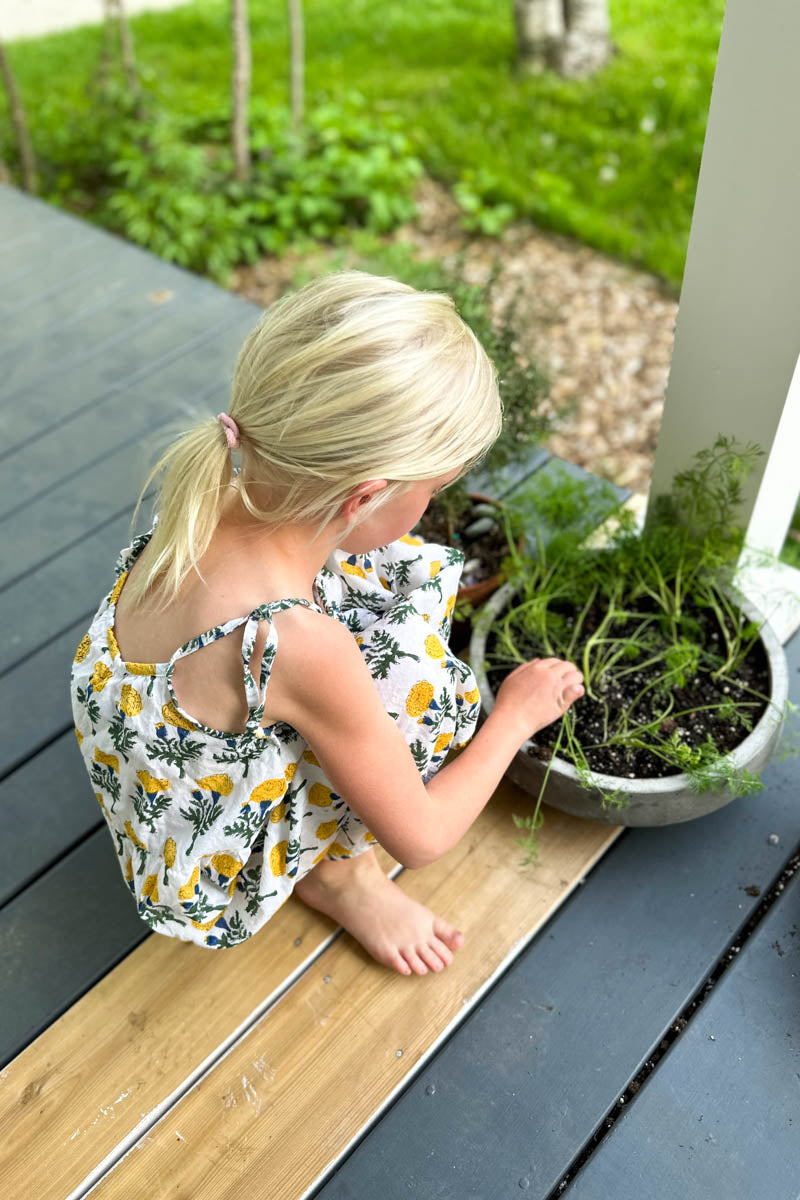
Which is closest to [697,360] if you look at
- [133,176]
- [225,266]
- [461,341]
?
[461,341]

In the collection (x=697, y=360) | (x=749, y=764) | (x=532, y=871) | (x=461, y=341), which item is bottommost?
(x=532, y=871)

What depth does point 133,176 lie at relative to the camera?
3.59 metres

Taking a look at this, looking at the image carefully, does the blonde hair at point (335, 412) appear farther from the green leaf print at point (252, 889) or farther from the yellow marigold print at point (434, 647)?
the green leaf print at point (252, 889)

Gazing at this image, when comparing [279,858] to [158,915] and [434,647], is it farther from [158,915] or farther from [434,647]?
[434,647]

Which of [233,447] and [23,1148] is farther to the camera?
[23,1148]

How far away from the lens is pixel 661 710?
4.89 ft

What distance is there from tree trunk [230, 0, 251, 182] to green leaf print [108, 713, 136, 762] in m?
2.83

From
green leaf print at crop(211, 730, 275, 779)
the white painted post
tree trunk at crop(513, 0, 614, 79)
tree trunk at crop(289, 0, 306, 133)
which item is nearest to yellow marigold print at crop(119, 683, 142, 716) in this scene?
green leaf print at crop(211, 730, 275, 779)

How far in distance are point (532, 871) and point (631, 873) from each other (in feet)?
0.48

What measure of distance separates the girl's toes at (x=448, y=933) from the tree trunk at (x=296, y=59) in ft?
10.4

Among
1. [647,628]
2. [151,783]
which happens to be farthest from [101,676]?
[647,628]

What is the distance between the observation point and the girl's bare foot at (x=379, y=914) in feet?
4.49

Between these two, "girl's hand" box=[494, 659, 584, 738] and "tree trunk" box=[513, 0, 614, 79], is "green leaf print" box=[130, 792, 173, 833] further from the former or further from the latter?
"tree trunk" box=[513, 0, 614, 79]

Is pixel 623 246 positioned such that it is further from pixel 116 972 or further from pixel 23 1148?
pixel 23 1148
